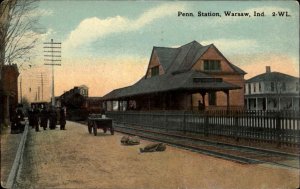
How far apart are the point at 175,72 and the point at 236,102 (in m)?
5.76

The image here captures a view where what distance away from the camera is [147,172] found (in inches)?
350

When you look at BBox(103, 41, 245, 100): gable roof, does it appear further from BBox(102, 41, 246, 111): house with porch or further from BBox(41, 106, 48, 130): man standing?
BBox(41, 106, 48, 130): man standing

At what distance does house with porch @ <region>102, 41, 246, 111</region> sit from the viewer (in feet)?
74.6

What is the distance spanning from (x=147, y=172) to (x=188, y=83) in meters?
13.2

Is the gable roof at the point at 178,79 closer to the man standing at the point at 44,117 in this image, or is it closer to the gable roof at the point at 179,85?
the gable roof at the point at 179,85

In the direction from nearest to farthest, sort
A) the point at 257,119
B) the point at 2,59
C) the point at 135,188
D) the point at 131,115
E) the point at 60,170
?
the point at 135,188 → the point at 60,170 → the point at 2,59 → the point at 257,119 → the point at 131,115

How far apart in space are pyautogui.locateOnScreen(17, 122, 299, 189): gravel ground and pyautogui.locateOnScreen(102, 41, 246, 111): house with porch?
34.3 ft

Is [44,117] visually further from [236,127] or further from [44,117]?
[236,127]

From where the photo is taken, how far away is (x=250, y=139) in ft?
45.4

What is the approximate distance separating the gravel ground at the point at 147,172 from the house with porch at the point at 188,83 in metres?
10.5

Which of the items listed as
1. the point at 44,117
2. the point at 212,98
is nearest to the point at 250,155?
the point at 44,117

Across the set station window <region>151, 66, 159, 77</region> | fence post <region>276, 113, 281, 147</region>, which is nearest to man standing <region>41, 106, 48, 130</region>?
station window <region>151, 66, 159, 77</region>

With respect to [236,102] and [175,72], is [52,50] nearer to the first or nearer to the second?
[175,72]

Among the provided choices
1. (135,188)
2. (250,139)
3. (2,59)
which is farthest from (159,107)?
(135,188)
